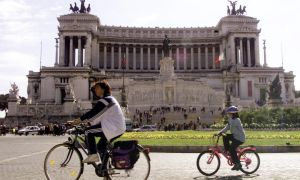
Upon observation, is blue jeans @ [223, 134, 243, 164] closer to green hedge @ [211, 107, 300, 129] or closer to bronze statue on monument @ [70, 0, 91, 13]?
green hedge @ [211, 107, 300, 129]

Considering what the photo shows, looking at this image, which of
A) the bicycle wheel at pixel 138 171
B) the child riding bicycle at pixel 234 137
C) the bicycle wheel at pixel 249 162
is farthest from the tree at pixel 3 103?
the bicycle wheel at pixel 138 171

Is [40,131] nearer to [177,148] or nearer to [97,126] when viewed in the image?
[177,148]

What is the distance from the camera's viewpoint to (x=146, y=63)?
128m

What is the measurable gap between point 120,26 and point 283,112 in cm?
8041

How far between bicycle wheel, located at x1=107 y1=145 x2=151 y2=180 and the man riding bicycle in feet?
1.66

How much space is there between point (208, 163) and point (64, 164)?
205 inches

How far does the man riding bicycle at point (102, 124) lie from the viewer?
9867mm

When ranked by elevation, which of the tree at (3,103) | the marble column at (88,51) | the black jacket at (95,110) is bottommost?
the black jacket at (95,110)

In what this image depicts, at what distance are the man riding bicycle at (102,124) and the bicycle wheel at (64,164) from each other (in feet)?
1.21

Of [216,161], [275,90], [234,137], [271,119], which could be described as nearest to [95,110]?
[216,161]

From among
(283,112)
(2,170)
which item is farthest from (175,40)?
(2,170)

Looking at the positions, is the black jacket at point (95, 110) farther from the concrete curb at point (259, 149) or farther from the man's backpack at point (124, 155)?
the concrete curb at point (259, 149)

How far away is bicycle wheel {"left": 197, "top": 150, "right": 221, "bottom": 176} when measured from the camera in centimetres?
1320

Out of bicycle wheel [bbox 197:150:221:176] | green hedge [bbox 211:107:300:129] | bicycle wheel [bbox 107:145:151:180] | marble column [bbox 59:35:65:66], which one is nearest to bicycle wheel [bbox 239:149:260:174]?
bicycle wheel [bbox 197:150:221:176]
